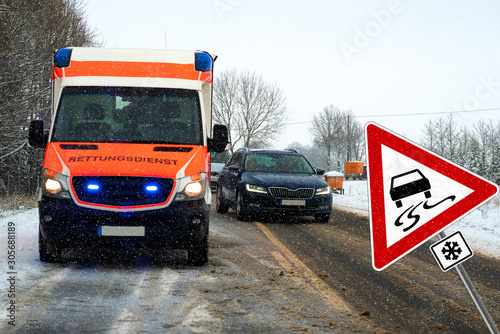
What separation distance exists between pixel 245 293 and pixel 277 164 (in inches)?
340

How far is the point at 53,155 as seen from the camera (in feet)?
23.1

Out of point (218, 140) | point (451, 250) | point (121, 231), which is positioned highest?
point (218, 140)

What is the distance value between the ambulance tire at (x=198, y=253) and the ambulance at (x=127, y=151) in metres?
0.01

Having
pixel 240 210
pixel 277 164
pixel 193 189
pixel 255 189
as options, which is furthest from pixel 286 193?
pixel 193 189

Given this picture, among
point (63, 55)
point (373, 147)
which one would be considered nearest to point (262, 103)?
point (63, 55)

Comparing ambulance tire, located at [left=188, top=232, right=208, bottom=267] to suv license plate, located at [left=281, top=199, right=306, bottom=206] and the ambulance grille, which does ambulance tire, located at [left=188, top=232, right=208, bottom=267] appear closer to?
the ambulance grille

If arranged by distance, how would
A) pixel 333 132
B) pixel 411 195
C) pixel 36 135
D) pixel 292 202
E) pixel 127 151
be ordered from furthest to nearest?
pixel 333 132 < pixel 292 202 < pixel 36 135 < pixel 127 151 < pixel 411 195

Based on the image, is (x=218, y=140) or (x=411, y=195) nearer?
(x=411, y=195)

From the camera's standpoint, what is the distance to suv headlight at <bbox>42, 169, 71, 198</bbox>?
6.70 m

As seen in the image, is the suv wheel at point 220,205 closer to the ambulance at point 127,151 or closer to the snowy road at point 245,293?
the snowy road at point 245,293

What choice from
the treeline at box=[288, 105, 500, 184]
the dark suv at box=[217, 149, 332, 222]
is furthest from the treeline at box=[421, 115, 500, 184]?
the dark suv at box=[217, 149, 332, 222]

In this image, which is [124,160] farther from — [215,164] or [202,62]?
[215,164]

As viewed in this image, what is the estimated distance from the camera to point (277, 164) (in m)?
14.2

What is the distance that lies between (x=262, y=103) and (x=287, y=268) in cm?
4984
